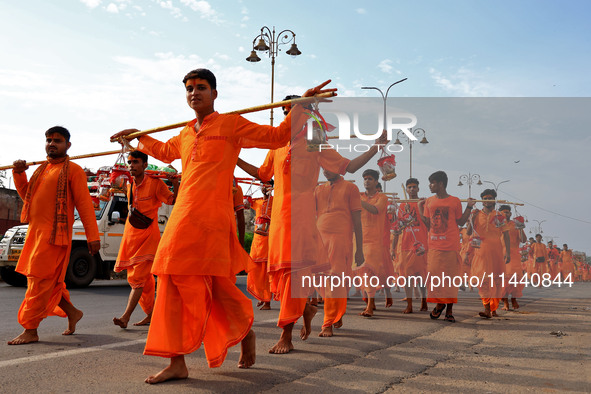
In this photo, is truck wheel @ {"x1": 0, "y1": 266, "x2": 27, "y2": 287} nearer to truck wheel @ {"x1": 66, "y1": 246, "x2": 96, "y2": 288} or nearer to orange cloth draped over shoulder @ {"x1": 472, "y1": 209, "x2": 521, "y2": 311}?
truck wheel @ {"x1": 66, "y1": 246, "x2": 96, "y2": 288}

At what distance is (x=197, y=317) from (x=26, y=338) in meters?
2.31

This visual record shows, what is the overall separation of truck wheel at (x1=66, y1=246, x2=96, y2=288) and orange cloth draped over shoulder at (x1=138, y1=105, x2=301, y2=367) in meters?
9.04

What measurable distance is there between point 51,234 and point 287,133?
274 cm

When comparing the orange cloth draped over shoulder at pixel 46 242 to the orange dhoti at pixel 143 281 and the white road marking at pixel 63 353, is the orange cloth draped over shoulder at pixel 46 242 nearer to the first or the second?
the white road marking at pixel 63 353

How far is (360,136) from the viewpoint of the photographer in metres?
5.77

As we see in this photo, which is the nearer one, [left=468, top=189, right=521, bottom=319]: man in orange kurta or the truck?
[left=468, top=189, right=521, bottom=319]: man in orange kurta

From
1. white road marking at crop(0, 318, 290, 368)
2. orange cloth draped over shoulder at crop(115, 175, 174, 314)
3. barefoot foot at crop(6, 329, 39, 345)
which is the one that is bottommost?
white road marking at crop(0, 318, 290, 368)

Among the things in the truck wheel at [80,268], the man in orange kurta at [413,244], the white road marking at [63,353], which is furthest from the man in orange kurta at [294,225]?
the truck wheel at [80,268]

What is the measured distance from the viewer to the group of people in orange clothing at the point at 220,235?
3846mm

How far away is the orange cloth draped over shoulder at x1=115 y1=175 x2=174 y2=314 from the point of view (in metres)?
6.68

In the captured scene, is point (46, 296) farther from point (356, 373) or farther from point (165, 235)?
point (356, 373)

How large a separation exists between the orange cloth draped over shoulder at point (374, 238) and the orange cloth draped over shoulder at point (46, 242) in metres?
A: 4.78

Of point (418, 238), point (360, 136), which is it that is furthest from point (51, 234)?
point (418, 238)

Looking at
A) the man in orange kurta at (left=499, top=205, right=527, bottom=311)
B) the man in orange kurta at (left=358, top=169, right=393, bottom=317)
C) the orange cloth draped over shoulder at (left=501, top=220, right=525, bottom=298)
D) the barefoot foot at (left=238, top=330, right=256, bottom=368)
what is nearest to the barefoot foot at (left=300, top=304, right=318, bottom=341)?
the barefoot foot at (left=238, top=330, right=256, bottom=368)
